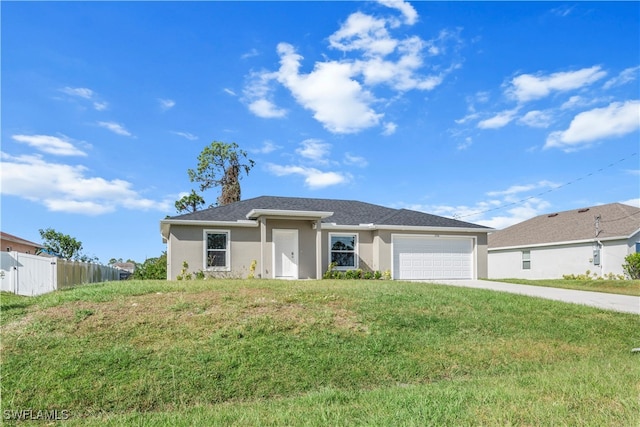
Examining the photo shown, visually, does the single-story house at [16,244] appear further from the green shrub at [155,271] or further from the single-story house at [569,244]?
the single-story house at [569,244]

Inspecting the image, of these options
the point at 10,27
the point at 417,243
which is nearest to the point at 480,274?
the point at 417,243

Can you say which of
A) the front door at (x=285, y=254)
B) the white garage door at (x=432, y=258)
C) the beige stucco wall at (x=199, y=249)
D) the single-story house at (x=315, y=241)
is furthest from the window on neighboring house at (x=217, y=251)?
the white garage door at (x=432, y=258)

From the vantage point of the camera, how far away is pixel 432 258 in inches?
810

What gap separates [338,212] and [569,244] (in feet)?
46.9

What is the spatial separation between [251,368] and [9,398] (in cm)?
287

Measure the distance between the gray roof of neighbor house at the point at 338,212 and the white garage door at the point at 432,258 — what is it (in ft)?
2.73

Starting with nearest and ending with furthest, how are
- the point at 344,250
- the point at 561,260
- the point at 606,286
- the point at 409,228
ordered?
the point at 606,286 → the point at 344,250 → the point at 409,228 → the point at 561,260

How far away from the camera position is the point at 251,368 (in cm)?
606

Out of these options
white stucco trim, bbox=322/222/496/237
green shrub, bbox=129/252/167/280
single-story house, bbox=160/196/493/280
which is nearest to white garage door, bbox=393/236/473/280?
single-story house, bbox=160/196/493/280

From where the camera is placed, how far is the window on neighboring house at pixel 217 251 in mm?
18047

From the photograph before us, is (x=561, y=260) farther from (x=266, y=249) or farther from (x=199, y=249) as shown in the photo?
(x=199, y=249)

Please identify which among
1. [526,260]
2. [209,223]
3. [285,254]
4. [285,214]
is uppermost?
[285,214]

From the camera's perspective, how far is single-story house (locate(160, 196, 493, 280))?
1792 cm

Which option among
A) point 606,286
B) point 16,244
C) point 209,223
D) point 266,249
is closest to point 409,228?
point 266,249
